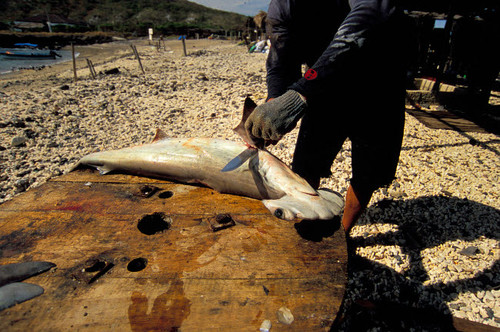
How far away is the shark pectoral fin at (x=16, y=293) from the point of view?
113 centimetres

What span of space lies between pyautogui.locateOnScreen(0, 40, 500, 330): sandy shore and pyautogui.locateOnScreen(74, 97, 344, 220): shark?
4.29 ft

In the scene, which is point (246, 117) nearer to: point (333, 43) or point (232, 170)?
point (232, 170)

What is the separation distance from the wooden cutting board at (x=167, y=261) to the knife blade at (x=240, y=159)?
0.74ft

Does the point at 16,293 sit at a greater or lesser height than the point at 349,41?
lesser

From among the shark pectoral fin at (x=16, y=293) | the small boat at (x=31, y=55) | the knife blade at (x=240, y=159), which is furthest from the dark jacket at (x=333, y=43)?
the small boat at (x=31, y=55)

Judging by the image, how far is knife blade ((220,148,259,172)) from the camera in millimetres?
2041

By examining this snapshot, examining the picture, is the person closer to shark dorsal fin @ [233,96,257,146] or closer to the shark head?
shark dorsal fin @ [233,96,257,146]

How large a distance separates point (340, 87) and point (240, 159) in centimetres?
92

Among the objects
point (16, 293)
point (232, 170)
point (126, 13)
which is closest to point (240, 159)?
point (232, 170)

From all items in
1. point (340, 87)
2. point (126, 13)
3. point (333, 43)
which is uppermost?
point (126, 13)

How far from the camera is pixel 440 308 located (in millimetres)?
2193

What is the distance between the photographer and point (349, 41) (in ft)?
5.21

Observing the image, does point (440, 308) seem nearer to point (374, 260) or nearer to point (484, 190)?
point (374, 260)

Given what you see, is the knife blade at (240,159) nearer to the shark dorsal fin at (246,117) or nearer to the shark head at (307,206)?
the shark dorsal fin at (246,117)
